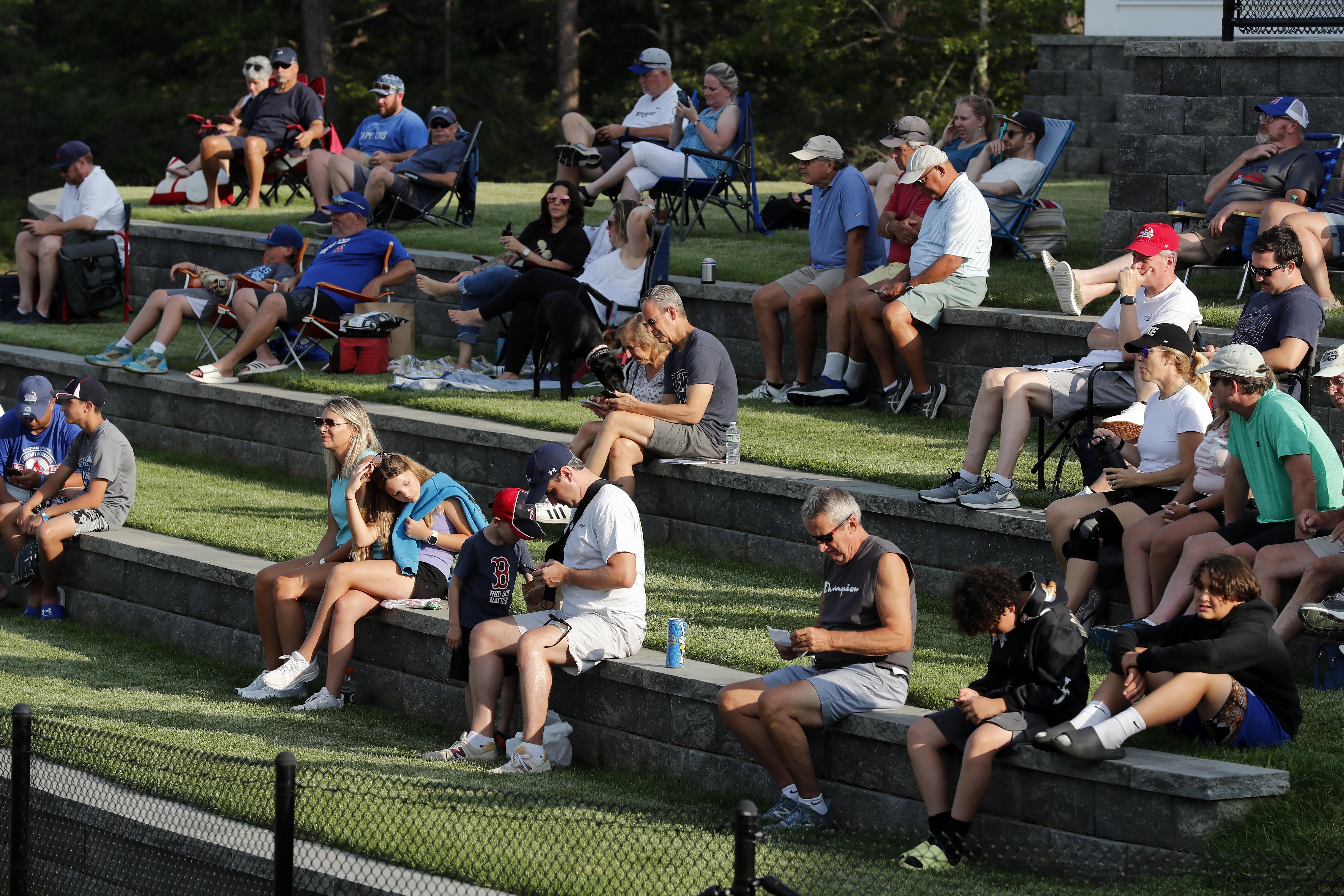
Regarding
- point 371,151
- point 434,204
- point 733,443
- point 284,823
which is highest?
point 371,151

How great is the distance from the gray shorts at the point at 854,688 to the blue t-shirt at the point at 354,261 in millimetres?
6560

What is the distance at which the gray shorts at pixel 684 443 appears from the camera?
27.0 feet

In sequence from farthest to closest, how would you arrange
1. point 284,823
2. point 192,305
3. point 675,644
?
point 192,305 → point 675,644 → point 284,823

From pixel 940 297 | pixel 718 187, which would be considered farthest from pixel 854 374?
pixel 718 187

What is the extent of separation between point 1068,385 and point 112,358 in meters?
7.24

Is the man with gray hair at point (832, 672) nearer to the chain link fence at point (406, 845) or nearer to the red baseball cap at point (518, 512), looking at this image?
the chain link fence at point (406, 845)

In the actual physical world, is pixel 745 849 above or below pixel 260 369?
below

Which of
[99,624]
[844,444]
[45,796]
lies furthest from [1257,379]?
[99,624]

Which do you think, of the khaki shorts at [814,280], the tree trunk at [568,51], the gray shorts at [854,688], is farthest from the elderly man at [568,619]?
the tree trunk at [568,51]

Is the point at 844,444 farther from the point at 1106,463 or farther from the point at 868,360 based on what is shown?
the point at 1106,463

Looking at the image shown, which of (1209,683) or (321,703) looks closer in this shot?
(1209,683)

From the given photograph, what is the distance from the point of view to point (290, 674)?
293 inches

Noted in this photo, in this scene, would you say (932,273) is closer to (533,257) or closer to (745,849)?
(533,257)

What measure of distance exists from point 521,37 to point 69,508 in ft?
66.8
